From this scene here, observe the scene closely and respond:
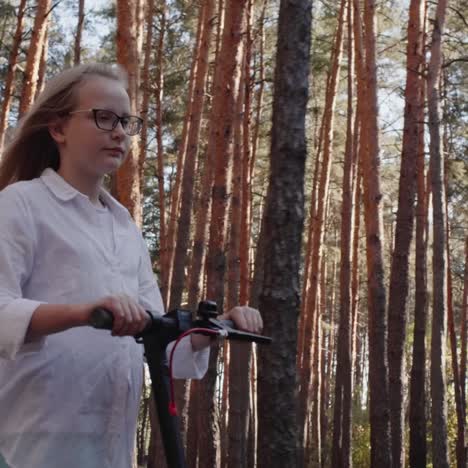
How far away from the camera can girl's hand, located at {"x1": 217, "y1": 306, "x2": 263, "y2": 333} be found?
1.79 m

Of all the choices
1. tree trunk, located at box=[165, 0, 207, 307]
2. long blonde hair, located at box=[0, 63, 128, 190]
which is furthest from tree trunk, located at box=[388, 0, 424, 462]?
long blonde hair, located at box=[0, 63, 128, 190]

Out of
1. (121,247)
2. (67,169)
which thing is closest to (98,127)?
(67,169)

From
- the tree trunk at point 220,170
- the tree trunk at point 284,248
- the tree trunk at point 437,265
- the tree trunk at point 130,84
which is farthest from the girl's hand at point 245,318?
the tree trunk at point 437,265

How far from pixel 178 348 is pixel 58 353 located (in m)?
0.41

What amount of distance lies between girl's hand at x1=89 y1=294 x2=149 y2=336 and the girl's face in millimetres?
509

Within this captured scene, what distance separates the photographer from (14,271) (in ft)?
5.05

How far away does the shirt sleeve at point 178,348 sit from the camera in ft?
6.32

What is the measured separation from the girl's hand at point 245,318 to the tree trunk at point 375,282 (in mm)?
8504

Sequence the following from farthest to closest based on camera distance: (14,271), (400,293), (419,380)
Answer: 1. (419,380)
2. (400,293)
3. (14,271)

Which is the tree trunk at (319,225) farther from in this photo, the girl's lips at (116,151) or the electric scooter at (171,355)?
the electric scooter at (171,355)

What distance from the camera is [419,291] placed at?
12.4 m

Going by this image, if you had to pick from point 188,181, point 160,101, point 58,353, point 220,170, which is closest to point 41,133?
point 58,353

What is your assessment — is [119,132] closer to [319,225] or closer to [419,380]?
[419,380]

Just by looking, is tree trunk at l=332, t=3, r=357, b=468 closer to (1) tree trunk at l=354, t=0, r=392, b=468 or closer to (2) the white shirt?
(1) tree trunk at l=354, t=0, r=392, b=468
